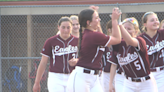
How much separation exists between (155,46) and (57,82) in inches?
67.9

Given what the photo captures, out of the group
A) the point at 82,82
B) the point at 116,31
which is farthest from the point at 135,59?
the point at 82,82

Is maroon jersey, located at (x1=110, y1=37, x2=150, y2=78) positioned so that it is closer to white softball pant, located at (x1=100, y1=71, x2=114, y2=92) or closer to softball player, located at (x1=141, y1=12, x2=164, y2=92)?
softball player, located at (x1=141, y1=12, x2=164, y2=92)

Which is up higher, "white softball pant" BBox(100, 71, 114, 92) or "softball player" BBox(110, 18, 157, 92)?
"softball player" BBox(110, 18, 157, 92)

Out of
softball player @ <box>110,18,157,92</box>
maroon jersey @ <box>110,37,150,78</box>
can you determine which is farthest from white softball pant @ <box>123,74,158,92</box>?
maroon jersey @ <box>110,37,150,78</box>

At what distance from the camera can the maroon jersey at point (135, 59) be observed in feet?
11.6

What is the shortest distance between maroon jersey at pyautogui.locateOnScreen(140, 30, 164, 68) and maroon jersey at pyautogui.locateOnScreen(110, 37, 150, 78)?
79 cm

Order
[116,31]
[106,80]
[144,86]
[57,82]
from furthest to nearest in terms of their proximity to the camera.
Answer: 1. [106,80]
2. [57,82]
3. [144,86]
4. [116,31]

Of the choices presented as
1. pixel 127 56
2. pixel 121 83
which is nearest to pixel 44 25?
pixel 121 83

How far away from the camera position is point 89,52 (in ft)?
10.8

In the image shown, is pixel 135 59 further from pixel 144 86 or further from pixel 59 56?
pixel 59 56

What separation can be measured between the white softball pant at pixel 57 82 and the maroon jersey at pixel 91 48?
1056 millimetres

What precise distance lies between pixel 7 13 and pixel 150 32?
21.2ft

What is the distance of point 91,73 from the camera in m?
3.34

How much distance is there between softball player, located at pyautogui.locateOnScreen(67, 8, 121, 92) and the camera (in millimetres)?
3264
